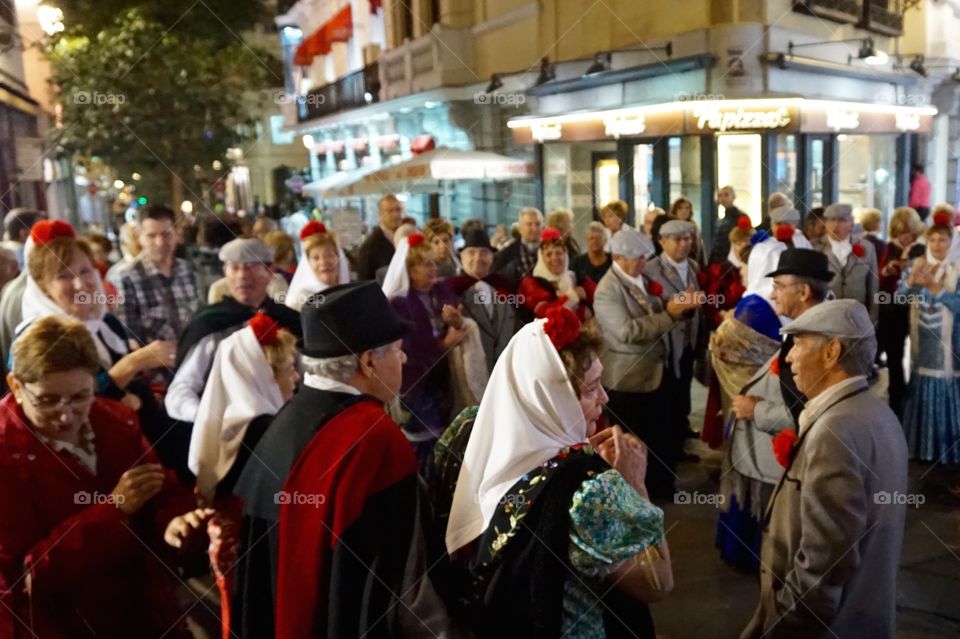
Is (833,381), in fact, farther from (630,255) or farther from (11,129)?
(11,129)

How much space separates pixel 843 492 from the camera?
2.68 metres

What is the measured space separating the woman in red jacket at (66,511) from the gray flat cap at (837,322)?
7.72ft

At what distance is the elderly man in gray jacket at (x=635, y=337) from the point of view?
17.3ft

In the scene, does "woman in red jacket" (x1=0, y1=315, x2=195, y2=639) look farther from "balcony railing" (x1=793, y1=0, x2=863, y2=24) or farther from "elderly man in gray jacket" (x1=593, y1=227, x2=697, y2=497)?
"balcony railing" (x1=793, y1=0, x2=863, y2=24)

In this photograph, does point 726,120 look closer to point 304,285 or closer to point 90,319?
point 304,285

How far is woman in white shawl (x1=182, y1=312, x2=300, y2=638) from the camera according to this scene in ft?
10.5

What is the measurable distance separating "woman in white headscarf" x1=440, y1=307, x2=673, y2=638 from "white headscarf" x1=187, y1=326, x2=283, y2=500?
1235mm

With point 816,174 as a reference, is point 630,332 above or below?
below

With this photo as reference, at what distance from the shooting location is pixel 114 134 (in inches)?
599

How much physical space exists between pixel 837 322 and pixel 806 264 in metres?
1.26

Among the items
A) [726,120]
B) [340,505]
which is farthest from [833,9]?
[340,505]

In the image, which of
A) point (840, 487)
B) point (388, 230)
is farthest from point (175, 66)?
point (840, 487)

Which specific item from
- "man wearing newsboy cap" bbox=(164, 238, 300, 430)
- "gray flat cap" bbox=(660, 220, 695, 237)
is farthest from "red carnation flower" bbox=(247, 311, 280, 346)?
"gray flat cap" bbox=(660, 220, 695, 237)

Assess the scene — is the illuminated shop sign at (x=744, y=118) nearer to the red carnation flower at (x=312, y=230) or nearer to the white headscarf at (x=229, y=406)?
the red carnation flower at (x=312, y=230)
